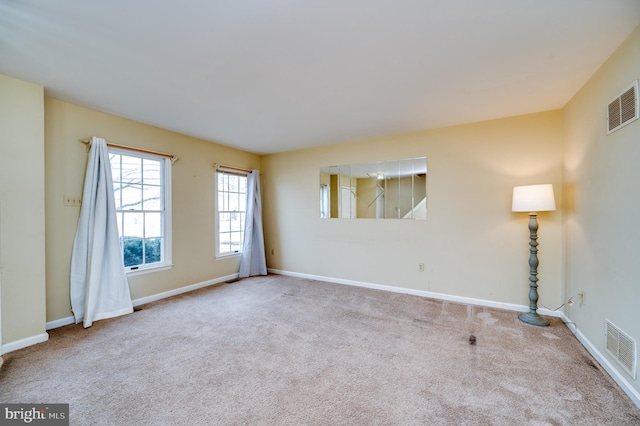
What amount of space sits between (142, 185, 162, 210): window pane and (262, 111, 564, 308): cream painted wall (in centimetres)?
249

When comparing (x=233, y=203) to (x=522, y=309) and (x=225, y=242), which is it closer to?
(x=225, y=242)

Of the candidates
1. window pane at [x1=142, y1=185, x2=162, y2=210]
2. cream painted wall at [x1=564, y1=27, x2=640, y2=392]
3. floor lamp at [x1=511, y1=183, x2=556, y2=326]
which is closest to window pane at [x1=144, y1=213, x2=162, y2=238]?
window pane at [x1=142, y1=185, x2=162, y2=210]

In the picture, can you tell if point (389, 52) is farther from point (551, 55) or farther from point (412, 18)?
point (551, 55)

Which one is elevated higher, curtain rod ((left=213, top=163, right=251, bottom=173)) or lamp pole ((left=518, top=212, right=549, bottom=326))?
curtain rod ((left=213, top=163, right=251, bottom=173))

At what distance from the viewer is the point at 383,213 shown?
14.4ft

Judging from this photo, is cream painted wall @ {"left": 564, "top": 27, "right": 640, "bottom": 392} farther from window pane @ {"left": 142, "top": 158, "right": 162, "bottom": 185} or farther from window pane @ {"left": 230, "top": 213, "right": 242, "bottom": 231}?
window pane @ {"left": 142, "top": 158, "right": 162, "bottom": 185}

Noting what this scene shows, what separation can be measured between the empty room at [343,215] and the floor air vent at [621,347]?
0.8 inches

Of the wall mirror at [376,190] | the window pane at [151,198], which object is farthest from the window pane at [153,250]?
the wall mirror at [376,190]

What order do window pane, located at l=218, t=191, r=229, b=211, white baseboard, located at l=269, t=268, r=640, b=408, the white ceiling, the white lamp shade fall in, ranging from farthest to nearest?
1. window pane, located at l=218, t=191, r=229, b=211
2. the white lamp shade
3. white baseboard, located at l=269, t=268, r=640, b=408
4. the white ceiling

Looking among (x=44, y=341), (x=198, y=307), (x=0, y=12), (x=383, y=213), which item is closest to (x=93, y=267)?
(x=44, y=341)

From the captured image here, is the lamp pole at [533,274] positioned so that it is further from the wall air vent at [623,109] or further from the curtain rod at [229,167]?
the curtain rod at [229,167]

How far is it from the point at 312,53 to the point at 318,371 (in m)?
2.52

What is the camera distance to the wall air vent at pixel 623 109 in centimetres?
184

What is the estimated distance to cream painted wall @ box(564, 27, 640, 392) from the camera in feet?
6.10
